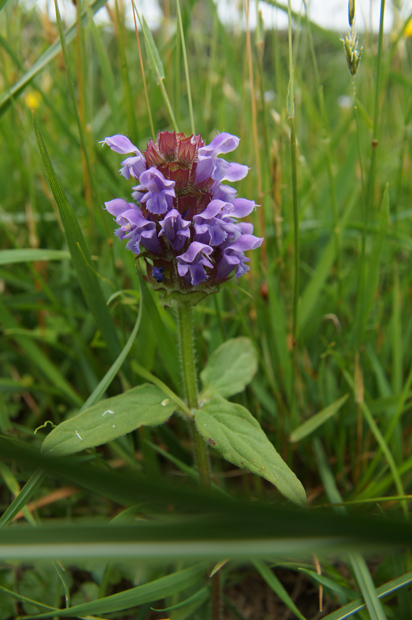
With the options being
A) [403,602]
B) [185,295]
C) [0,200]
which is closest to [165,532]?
[185,295]

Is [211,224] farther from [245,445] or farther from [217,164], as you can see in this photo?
[245,445]

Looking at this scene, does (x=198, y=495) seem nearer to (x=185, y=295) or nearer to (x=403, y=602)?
(x=185, y=295)

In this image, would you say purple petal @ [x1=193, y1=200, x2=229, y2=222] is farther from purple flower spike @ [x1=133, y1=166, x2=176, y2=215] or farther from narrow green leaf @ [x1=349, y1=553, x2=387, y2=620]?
narrow green leaf @ [x1=349, y1=553, x2=387, y2=620]

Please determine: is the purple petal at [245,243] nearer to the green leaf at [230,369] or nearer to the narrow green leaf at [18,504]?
the green leaf at [230,369]

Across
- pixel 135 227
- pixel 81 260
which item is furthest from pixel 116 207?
pixel 81 260

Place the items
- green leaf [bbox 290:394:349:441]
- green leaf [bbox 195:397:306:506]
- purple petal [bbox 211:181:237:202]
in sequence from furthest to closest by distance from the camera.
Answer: green leaf [bbox 290:394:349:441]
purple petal [bbox 211:181:237:202]
green leaf [bbox 195:397:306:506]

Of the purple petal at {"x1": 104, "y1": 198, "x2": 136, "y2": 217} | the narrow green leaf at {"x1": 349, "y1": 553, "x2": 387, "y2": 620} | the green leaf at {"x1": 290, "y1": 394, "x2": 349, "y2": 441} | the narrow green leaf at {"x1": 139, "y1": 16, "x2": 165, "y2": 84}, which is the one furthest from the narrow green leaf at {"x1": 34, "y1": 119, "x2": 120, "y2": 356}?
the narrow green leaf at {"x1": 349, "y1": 553, "x2": 387, "y2": 620}

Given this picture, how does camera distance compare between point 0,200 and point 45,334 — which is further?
point 0,200

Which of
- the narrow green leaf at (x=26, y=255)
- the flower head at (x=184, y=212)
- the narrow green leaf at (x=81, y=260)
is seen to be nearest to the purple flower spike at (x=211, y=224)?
the flower head at (x=184, y=212)
